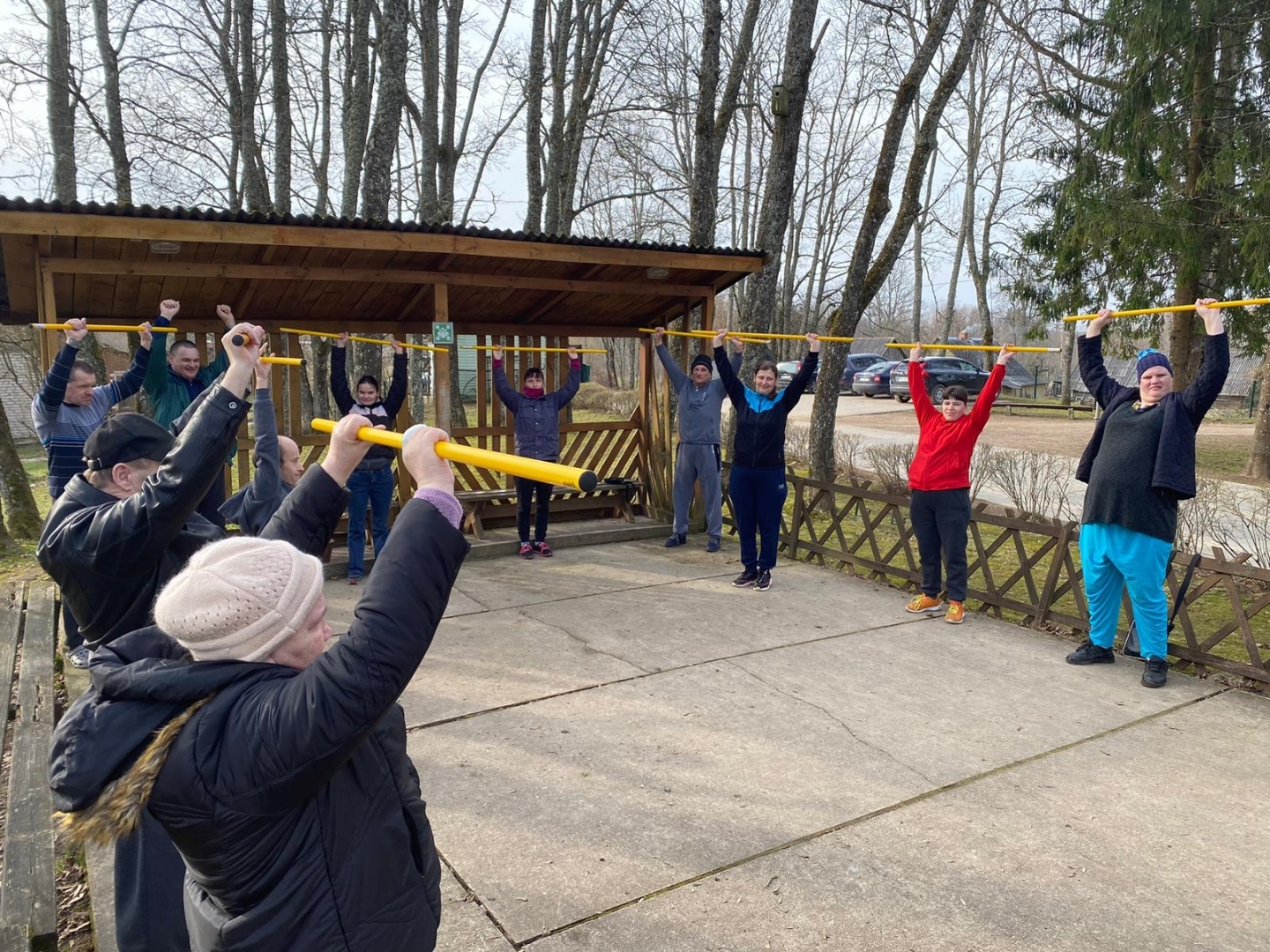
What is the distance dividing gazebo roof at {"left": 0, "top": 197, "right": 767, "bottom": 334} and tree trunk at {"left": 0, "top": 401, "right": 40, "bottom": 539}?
A: 1902 mm

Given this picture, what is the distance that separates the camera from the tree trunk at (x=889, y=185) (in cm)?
929

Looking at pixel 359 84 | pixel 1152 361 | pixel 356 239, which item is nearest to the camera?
pixel 1152 361

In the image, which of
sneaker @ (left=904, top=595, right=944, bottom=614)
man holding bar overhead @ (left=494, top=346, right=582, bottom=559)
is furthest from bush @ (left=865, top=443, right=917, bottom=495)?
man holding bar overhead @ (left=494, top=346, right=582, bottom=559)

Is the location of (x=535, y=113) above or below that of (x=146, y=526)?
above

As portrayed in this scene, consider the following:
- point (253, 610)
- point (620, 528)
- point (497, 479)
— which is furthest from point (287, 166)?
point (253, 610)

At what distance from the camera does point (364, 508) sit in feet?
21.9

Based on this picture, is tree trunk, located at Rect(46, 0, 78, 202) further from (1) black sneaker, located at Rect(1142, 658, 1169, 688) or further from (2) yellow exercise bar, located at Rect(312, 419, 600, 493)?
(1) black sneaker, located at Rect(1142, 658, 1169, 688)

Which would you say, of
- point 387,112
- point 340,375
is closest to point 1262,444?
point 387,112

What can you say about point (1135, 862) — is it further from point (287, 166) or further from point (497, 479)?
point (287, 166)

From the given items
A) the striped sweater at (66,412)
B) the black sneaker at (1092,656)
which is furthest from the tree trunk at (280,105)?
the black sneaker at (1092,656)

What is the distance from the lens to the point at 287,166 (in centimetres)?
1430

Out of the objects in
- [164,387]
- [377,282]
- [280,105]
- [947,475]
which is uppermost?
[280,105]

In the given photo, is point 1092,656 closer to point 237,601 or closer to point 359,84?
point 237,601

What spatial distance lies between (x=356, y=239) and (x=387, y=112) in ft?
12.3
